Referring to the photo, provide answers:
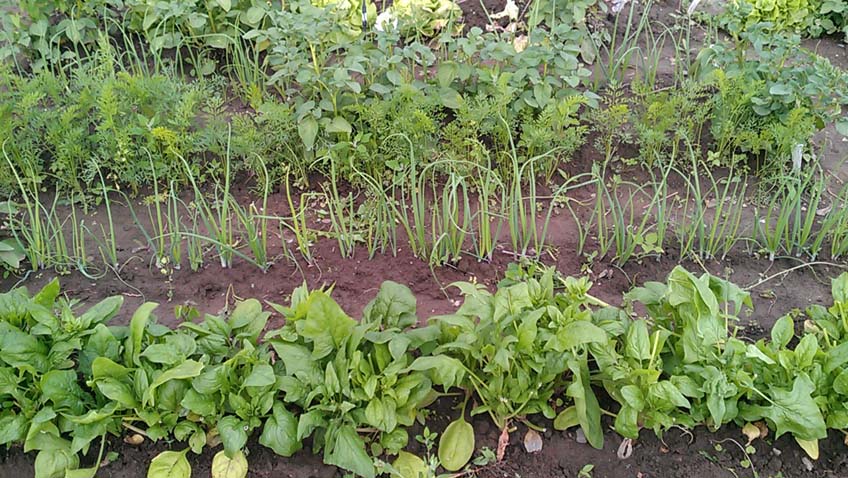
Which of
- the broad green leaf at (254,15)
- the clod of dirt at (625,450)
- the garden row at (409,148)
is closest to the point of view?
the clod of dirt at (625,450)

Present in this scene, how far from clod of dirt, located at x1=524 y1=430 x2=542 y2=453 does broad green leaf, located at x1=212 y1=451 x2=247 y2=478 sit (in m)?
0.85

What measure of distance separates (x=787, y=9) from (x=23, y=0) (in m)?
4.00

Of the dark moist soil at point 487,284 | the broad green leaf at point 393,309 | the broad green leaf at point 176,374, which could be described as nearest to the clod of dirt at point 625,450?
the dark moist soil at point 487,284

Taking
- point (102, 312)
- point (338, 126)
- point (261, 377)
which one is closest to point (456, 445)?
point (261, 377)

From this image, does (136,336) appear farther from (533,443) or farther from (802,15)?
(802,15)

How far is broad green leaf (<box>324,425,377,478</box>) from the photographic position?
7.36 feet

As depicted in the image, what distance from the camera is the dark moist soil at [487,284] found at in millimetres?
2422

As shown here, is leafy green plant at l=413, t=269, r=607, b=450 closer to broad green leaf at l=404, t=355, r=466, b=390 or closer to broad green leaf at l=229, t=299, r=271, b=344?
broad green leaf at l=404, t=355, r=466, b=390

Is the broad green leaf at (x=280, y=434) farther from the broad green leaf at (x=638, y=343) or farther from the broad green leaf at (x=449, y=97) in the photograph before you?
the broad green leaf at (x=449, y=97)

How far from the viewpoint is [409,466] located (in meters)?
2.36

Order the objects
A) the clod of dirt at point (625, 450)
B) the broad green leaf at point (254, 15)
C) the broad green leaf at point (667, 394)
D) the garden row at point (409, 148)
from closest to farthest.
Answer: the broad green leaf at point (667, 394) → the clod of dirt at point (625, 450) → the garden row at point (409, 148) → the broad green leaf at point (254, 15)

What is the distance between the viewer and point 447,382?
230cm

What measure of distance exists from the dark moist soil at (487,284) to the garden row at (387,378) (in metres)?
0.07

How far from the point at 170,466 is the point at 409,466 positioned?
703 mm
